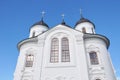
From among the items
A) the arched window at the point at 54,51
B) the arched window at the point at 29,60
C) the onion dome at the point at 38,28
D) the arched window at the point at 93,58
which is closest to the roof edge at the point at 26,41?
the arched window at the point at 29,60


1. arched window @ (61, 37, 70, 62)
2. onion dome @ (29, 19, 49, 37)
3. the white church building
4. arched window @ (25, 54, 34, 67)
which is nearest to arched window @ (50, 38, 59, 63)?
the white church building

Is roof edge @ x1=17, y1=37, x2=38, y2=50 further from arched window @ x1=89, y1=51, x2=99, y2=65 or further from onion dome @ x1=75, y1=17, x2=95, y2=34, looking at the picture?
onion dome @ x1=75, y1=17, x2=95, y2=34

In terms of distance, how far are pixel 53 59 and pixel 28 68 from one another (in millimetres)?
2968

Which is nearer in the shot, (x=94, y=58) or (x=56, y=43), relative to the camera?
(x=94, y=58)

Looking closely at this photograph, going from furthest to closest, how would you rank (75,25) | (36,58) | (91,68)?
(75,25), (36,58), (91,68)

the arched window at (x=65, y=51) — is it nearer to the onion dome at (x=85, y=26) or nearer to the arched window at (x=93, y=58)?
the arched window at (x=93, y=58)

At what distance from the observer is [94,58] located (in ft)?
63.3

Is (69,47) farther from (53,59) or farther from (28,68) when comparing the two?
(28,68)

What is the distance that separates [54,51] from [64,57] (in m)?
1.52

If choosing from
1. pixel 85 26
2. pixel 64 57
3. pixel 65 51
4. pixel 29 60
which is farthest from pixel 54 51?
pixel 85 26

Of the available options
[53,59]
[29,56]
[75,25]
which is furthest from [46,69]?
[75,25]

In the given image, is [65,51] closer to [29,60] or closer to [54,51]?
[54,51]

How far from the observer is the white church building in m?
17.6

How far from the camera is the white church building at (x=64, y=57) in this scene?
1762cm
